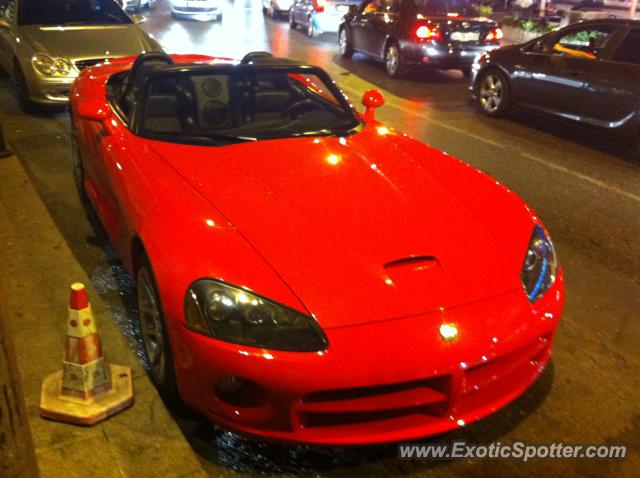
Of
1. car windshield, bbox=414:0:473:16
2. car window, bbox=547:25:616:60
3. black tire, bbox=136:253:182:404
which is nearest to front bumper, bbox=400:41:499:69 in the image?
car windshield, bbox=414:0:473:16

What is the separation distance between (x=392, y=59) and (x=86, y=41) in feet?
18.5

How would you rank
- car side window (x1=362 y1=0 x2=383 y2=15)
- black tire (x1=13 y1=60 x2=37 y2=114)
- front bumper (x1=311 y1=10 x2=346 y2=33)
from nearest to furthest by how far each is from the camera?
black tire (x1=13 y1=60 x2=37 y2=114), car side window (x1=362 y1=0 x2=383 y2=15), front bumper (x1=311 y1=10 x2=346 y2=33)

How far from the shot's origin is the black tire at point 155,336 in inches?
110

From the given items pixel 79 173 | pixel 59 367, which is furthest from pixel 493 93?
pixel 59 367

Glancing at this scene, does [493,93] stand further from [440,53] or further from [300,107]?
[300,107]

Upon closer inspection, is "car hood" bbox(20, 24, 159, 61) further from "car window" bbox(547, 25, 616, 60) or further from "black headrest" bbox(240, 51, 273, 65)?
"car window" bbox(547, 25, 616, 60)

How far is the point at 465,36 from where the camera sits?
36.6 ft

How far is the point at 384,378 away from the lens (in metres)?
2.34

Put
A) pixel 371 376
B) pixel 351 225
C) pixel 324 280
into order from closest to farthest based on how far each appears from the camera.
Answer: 1. pixel 371 376
2. pixel 324 280
3. pixel 351 225

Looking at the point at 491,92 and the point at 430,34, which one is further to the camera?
the point at 430,34

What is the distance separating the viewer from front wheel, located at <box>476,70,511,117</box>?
8.77m

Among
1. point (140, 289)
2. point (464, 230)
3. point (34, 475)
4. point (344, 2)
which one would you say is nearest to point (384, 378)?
point (464, 230)

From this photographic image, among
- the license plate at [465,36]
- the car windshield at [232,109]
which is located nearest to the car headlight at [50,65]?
the car windshield at [232,109]

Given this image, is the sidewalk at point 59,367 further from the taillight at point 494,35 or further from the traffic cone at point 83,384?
the taillight at point 494,35
